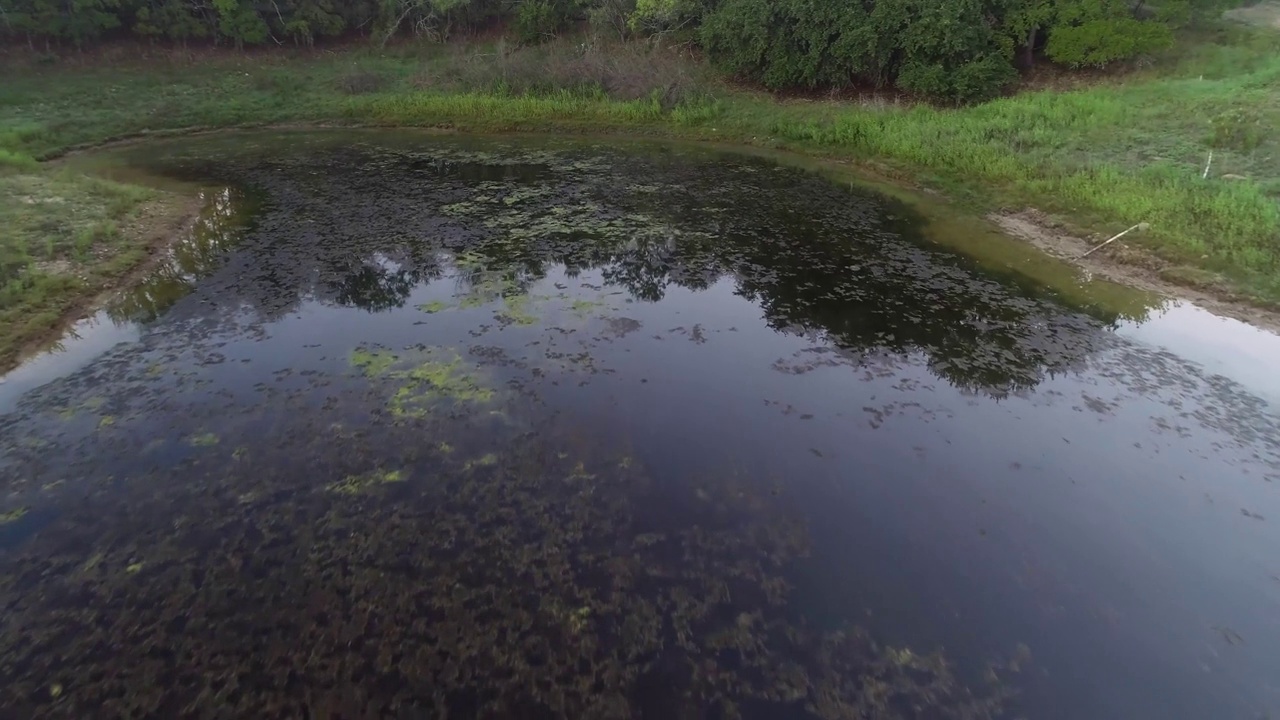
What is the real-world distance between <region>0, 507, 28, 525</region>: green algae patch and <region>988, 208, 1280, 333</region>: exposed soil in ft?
42.2

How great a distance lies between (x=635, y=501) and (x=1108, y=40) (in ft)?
61.9

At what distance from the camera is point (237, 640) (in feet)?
15.6

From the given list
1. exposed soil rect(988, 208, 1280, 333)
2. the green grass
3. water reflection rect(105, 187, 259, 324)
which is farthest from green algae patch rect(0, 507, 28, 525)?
exposed soil rect(988, 208, 1280, 333)

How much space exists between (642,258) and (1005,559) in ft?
24.0

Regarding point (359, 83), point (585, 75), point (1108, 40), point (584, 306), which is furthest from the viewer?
point (359, 83)

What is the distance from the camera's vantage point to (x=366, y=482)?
20.3 ft

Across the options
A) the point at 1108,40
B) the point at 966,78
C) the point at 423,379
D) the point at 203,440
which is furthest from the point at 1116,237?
the point at 203,440

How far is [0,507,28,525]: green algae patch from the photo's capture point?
5.66 meters

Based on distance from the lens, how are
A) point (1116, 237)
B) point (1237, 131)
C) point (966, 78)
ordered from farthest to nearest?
point (966, 78) → point (1237, 131) → point (1116, 237)

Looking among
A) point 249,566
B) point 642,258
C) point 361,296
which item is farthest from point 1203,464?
point 361,296

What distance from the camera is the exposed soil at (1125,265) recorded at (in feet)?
29.3

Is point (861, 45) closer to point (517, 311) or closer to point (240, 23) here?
point (517, 311)

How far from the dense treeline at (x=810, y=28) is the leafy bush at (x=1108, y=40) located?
0.03m

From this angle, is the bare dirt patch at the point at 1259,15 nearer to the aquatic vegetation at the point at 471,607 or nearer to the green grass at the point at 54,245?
the aquatic vegetation at the point at 471,607
